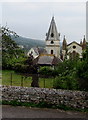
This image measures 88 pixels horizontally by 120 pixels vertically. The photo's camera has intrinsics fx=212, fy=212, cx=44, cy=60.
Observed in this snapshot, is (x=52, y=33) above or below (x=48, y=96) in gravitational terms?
above

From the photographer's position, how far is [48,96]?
9.07 meters

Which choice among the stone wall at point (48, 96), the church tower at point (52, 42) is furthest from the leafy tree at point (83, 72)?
the church tower at point (52, 42)

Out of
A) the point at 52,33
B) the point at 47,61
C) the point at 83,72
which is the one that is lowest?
the point at 83,72

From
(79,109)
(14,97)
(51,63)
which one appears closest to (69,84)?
(79,109)

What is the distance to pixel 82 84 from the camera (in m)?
9.20

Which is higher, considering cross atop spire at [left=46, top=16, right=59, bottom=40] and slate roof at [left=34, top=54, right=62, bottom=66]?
cross atop spire at [left=46, top=16, right=59, bottom=40]

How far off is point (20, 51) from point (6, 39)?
44.3 inches

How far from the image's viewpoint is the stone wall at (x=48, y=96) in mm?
8852

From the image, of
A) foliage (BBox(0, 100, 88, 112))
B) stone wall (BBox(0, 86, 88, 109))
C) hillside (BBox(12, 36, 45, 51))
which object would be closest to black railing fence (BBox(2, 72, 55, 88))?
hillside (BBox(12, 36, 45, 51))

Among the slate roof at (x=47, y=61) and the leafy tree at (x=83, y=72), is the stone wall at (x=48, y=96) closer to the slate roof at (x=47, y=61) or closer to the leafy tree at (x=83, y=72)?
the leafy tree at (x=83, y=72)

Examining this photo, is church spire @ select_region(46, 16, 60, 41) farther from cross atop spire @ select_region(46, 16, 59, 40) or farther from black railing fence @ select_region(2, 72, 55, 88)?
black railing fence @ select_region(2, 72, 55, 88)

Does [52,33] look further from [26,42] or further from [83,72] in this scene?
[83,72]

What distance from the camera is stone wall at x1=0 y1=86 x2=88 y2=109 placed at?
885 centimetres

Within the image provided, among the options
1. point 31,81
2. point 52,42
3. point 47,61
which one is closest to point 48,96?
point 31,81
